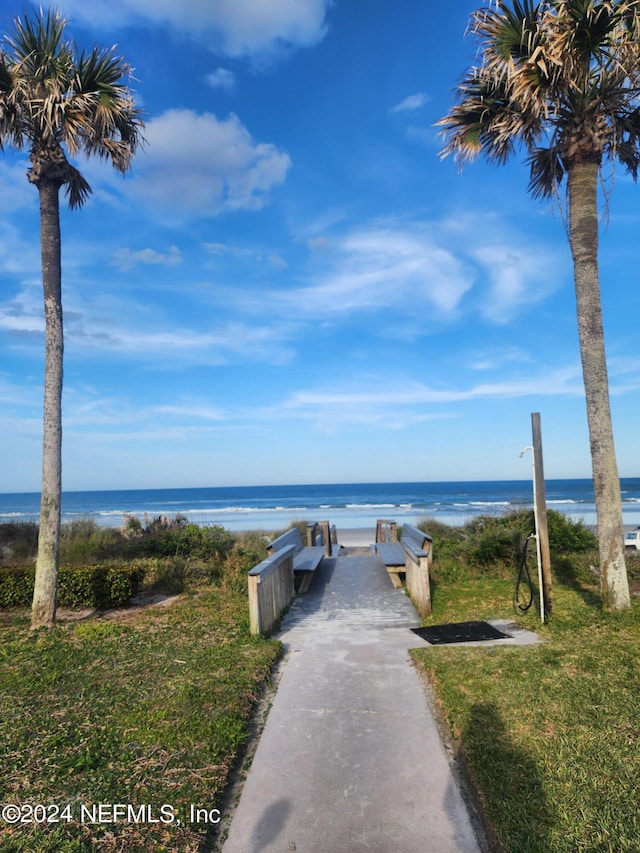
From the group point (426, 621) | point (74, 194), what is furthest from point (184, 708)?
point (74, 194)

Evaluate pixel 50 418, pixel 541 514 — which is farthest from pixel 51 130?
pixel 541 514

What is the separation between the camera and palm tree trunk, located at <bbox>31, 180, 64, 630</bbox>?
7.17 meters

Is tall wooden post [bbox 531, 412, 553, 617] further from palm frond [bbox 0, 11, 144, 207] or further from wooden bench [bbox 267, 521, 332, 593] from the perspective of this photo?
palm frond [bbox 0, 11, 144, 207]

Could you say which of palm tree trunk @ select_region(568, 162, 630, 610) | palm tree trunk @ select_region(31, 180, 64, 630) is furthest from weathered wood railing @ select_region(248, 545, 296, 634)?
palm tree trunk @ select_region(568, 162, 630, 610)

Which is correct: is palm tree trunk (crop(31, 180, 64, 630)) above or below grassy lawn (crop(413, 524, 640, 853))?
above

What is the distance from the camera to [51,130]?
23.9ft

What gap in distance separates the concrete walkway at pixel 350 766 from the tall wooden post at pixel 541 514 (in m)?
1.78

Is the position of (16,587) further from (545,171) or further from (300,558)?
(545,171)

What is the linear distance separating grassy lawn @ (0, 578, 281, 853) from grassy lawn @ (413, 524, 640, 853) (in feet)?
5.11

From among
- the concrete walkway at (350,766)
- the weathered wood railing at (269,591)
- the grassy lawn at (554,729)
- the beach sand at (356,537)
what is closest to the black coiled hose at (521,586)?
the grassy lawn at (554,729)

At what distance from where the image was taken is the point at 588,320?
6.73 metres

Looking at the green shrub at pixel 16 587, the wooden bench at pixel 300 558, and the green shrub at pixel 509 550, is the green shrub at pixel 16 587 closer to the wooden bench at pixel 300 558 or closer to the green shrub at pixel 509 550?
the wooden bench at pixel 300 558

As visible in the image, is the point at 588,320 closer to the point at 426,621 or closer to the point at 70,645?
the point at 426,621

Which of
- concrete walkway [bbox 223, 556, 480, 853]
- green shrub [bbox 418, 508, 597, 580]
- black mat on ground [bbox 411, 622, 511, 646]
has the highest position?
green shrub [bbox 418, 508, 597, 580]
